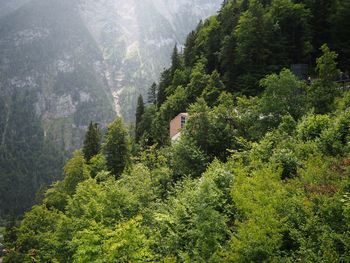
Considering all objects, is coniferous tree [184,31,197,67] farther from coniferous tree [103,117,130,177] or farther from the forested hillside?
coniferous tree [103,117,130,177]

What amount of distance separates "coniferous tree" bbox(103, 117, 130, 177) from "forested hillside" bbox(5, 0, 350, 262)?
166 millimetres

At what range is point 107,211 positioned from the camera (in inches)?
1114

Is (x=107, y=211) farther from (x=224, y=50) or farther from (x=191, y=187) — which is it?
(x=224, y=50)

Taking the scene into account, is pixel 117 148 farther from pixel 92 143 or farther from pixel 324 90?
pixel 324 90

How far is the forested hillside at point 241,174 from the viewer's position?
1888 centimetres

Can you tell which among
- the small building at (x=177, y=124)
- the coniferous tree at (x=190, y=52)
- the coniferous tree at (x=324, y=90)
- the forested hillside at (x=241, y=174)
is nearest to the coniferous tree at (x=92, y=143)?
the forested hillside at (x=241, y=174)

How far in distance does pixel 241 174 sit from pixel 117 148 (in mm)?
36652

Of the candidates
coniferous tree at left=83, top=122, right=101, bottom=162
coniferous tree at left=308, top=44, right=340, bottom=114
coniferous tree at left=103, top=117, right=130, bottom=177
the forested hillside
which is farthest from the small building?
coniferous tree at left=308, top=44, right=340, bottom=114

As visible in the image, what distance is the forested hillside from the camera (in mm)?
18875

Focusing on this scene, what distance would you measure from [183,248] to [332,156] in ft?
39.5

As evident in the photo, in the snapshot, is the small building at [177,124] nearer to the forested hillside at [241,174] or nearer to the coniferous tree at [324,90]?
the forested hillside at [241,174]

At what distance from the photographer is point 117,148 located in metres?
58.8

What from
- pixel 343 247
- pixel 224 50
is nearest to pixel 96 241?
pixel 343 247

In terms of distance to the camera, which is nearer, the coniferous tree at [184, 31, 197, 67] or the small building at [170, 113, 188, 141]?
the small building at [170, 113, 188, 141]
